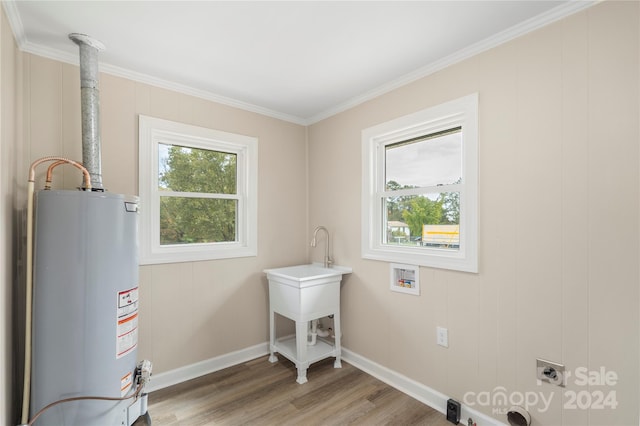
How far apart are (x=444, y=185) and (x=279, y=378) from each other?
2.00m

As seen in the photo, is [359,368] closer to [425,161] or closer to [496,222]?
[496,222]

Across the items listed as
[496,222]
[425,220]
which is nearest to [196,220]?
[425,220]

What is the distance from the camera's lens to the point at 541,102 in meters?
1.65

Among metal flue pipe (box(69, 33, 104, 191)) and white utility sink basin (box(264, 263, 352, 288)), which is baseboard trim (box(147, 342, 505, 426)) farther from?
metal flue pipe (box(69, 33, 104, 191))

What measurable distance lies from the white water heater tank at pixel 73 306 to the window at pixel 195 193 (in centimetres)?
81

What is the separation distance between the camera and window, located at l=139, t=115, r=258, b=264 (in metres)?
2.31

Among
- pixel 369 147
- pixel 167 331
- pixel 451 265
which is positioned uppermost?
pixel 369 147

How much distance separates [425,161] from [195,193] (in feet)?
6.31

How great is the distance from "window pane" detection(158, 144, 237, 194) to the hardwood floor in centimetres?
159

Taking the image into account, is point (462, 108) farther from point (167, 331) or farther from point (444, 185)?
point (167, 331)

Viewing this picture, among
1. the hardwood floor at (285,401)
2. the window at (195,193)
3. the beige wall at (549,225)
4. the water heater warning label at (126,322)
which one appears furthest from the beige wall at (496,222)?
the water heater warning label at (126,322)

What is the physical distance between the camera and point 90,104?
1828 mm

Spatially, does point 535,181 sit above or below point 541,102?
below

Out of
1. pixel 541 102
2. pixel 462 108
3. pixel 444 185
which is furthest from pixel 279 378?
pixel 541 102
